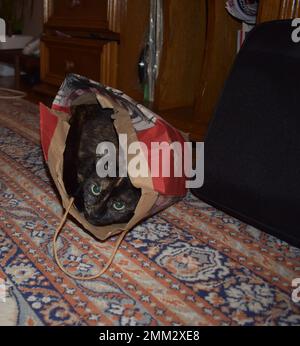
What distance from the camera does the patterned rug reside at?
2.02ft

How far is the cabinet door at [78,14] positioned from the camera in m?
1.56

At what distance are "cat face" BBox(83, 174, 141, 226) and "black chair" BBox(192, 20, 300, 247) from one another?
0.22 meters

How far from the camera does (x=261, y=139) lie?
0.83 m

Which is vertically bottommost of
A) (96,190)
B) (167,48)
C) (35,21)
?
(96,190)

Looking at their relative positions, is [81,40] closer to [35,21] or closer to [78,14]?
[78,14]

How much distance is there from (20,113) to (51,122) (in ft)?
3.72
